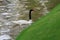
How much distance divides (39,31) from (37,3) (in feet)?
3.54

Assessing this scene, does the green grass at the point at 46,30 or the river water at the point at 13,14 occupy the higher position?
the green grass at the point at 46,30

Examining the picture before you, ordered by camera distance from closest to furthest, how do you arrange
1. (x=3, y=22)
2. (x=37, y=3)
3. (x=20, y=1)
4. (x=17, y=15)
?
(x=3, y=22) → (x=17, y=15) → (x=37, y=3) → (x=20, y=1)

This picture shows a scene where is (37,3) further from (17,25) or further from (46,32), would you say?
(46,32)

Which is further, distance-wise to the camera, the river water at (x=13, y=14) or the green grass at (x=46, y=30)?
the river water at (x=13, y=14)

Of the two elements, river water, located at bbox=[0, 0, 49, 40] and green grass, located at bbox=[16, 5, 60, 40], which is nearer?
green grass, located at bbox=[16, 5, 60, 40]

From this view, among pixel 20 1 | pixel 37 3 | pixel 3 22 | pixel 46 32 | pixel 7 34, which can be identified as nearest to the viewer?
pixel 46 32

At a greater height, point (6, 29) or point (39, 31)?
point (39, 31)

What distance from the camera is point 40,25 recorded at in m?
0.30

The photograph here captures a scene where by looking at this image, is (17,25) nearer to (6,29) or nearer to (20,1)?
(6,29)

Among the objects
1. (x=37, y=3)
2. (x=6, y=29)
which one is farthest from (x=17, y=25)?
(x=37, y=3)

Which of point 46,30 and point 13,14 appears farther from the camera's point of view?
point 13,14

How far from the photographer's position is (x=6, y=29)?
1042 mm

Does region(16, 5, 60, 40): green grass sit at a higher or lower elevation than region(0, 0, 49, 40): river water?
higher

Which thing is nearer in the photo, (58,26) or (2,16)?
(58,26)
